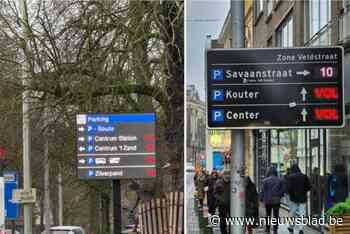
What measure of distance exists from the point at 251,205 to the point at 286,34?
203 centimetres

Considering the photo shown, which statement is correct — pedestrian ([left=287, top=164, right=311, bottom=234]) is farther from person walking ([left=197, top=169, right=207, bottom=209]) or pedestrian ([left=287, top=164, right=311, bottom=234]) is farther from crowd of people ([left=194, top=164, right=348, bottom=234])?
person walking ([left=197, top=169, right=207, bottom=209])

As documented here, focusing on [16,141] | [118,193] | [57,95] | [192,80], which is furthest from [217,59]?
[16,141]

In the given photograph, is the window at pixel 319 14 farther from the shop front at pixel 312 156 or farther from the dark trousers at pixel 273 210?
the dark trousers at pixel 273 210

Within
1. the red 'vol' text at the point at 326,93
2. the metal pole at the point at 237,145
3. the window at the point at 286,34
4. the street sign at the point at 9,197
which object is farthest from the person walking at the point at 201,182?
the street sign at the point at 9,197

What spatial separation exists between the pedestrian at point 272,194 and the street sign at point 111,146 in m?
2.15

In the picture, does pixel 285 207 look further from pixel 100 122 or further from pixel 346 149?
pixel 100 122

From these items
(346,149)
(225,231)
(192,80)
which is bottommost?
(225,231)

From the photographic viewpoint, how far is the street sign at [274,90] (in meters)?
6.20

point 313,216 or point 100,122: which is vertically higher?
point 100,122

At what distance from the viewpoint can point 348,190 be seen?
7332 millimetres

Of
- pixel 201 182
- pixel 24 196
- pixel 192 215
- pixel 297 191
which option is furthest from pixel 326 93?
pixel 24 196

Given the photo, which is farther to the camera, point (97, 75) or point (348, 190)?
point (97, 75)

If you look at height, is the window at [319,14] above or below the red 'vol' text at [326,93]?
above

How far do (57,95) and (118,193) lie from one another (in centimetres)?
322
